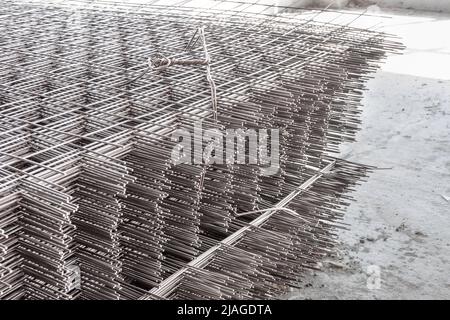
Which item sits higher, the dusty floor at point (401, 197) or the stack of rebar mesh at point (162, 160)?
the stack of rebar mesh at point (162, 160)

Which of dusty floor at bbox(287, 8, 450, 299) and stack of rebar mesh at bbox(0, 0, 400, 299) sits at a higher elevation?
stack of rebar mesh at bbox(0, 0, 400, 299)

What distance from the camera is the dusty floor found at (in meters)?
3.39

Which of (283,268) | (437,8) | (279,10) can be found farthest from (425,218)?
(437,8)

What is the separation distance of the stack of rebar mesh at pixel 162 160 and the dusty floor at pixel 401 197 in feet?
0.82

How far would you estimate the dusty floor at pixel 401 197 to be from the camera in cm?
339

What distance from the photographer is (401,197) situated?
4.35 metres

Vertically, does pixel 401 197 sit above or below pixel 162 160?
below

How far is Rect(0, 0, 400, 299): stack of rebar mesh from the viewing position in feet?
7.11

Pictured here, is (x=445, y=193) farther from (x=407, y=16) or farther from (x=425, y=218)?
(x=407, y=16)

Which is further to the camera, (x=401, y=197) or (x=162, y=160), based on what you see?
(x=401, y=197)

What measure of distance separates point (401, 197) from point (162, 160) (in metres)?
2.47

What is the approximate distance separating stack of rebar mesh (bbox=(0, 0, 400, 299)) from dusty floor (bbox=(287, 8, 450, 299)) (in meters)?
0.25

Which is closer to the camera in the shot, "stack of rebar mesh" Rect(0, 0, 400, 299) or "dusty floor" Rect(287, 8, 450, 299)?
"stack of rebar mesh" Rect(0, 0, 400, 299)

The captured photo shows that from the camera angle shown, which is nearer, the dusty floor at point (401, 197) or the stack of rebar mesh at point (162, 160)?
the stack of rebar mesh at point (162, 160)
